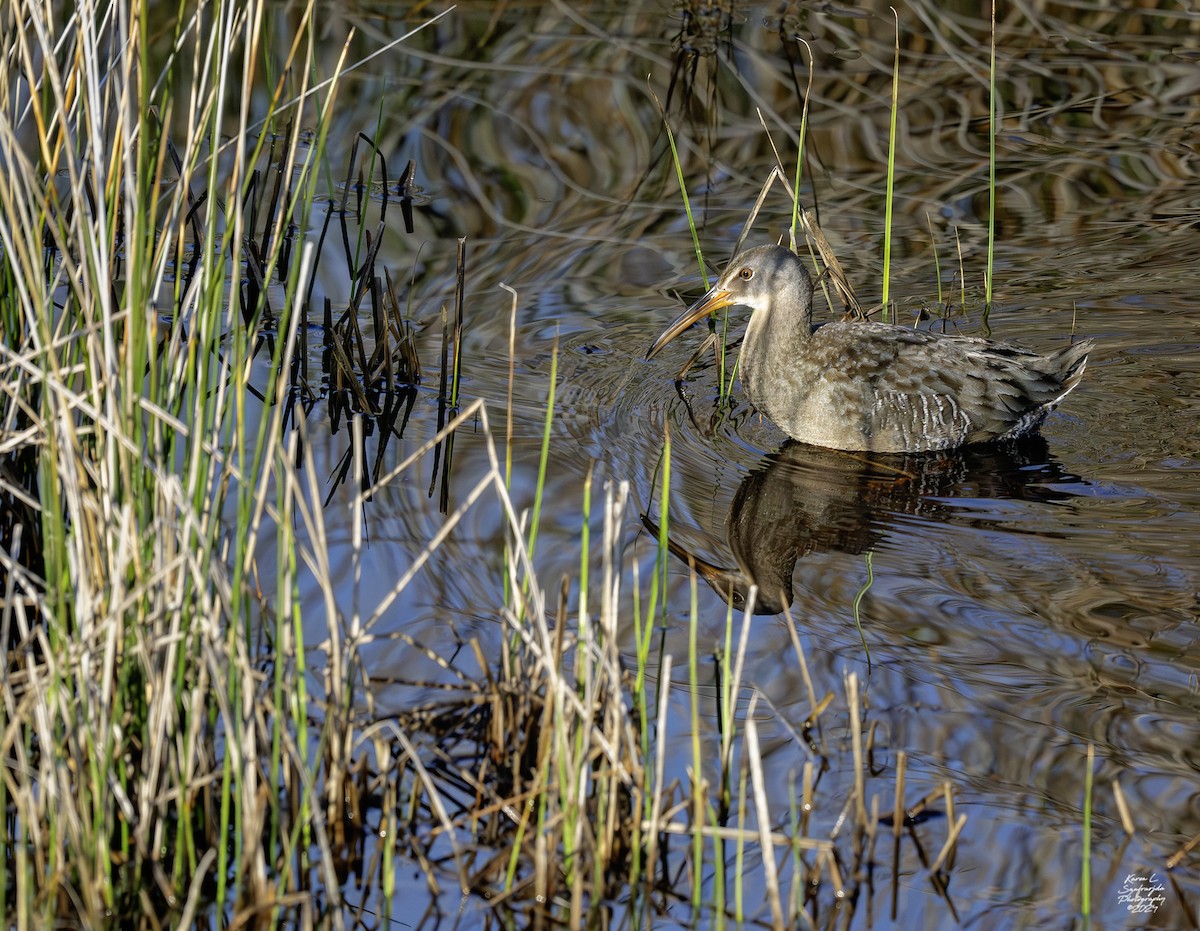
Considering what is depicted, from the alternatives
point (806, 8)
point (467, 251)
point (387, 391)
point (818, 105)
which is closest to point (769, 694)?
point (387, 391)

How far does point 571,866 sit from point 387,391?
2757mm

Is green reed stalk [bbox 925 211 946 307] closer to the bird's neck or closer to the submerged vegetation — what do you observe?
the bird's neck

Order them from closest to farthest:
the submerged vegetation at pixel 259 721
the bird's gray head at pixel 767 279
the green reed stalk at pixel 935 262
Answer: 1. the submerged vegetation at pixel 259 721
2. the bird's gray head at pixel 767 279
3. the green reed stalk at pixel 935 262

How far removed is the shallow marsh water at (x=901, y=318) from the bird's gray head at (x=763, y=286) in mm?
368

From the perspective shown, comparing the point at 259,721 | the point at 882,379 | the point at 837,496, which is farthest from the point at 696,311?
the point at 259,721

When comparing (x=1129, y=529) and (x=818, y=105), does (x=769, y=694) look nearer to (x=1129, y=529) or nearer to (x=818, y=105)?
(x=1129, y=529)

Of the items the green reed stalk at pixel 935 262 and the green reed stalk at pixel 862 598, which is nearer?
the green reed stalk at pixel 862 598

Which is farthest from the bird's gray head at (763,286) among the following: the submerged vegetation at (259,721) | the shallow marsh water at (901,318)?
the submerged vegetation at (259,721)

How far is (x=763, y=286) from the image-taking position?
5.95m

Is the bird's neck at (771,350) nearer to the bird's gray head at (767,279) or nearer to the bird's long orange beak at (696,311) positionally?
the bird's gray head at (767,279)

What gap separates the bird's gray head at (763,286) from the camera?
5910 millimetres

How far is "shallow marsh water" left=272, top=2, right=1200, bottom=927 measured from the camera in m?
3.72

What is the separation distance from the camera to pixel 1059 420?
235 inches

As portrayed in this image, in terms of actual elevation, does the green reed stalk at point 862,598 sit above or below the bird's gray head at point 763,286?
below
